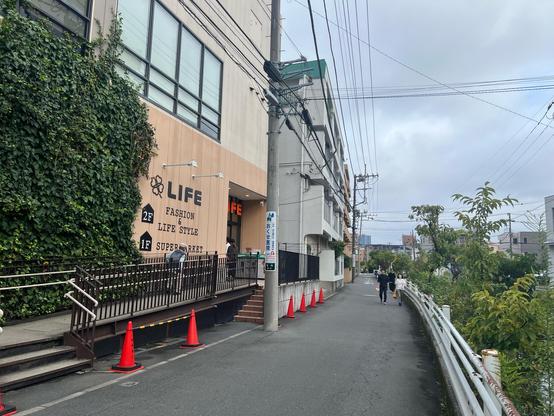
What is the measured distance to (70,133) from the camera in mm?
9586

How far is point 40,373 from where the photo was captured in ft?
20.2

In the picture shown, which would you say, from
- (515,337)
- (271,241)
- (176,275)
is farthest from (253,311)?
(515,337)

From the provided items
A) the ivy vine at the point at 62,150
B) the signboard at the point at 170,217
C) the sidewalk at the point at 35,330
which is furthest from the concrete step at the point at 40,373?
the signboard at the point at 170,217

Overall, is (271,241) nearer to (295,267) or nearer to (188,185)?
(188,185)

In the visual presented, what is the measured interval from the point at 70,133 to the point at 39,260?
2938 millimetres

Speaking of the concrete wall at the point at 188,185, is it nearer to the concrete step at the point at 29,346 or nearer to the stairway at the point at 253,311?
the stairway at the point at 253,311

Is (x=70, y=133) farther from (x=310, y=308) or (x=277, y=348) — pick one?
(x=310, y=308)

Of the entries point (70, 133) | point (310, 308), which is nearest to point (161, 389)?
point (70, 133)

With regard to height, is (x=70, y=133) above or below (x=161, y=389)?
above

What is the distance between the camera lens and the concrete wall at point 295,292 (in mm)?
14773

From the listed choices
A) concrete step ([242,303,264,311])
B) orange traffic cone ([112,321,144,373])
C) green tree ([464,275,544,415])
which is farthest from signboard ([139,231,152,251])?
green tree ([464,275,544,415])

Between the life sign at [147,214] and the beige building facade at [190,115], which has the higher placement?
the beige building facade at [190,115]

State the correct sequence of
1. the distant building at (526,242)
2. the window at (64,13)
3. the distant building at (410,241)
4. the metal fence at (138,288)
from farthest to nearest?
1. the distant building at (410,241)
2. the window at (64,13)
3. the distant building at (526,242)
4. the metal fence at (138,288)

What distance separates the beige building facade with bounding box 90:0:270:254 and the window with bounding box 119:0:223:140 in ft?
0.11
